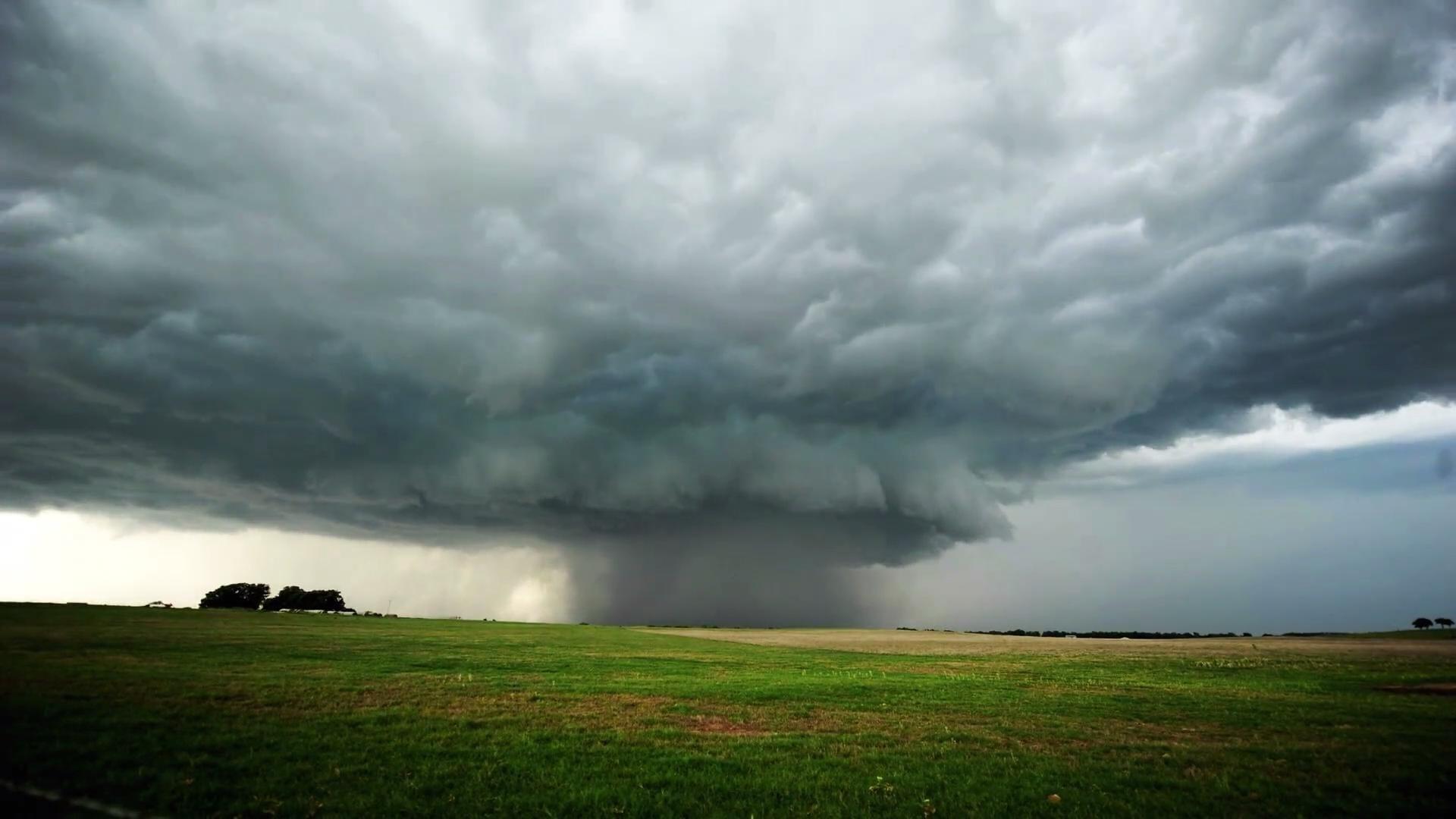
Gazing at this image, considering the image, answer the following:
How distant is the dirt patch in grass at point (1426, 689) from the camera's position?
35622 millimetres

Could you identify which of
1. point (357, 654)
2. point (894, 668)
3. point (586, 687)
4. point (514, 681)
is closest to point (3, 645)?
point (357, 654)

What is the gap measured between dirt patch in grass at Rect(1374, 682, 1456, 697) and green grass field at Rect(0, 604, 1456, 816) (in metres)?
1.09

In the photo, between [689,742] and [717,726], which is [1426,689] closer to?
[717,726]

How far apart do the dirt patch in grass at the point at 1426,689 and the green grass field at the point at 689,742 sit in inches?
42.9

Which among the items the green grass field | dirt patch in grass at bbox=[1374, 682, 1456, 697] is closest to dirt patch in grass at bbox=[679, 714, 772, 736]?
the green grass field

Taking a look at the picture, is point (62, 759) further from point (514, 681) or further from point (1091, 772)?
point (1091, 772)

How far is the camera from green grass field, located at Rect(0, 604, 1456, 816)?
15.9 meters

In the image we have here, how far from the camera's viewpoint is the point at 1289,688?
3925 centimetres

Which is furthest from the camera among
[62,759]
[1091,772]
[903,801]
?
[1091,772]

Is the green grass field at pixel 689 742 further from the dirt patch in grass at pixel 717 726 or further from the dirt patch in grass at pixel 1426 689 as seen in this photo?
the dirt patch in grass at pixel 1426 689

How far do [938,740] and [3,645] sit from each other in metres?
59.0

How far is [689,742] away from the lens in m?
22.4

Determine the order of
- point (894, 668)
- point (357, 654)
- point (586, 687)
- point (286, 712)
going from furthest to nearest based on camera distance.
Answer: point (894, 668) → point (357, 654) → point (586, 687) → point (286, 712)

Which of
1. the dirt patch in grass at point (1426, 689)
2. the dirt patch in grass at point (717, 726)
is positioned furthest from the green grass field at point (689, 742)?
the dirt patch in grass at point (1426, 689)
